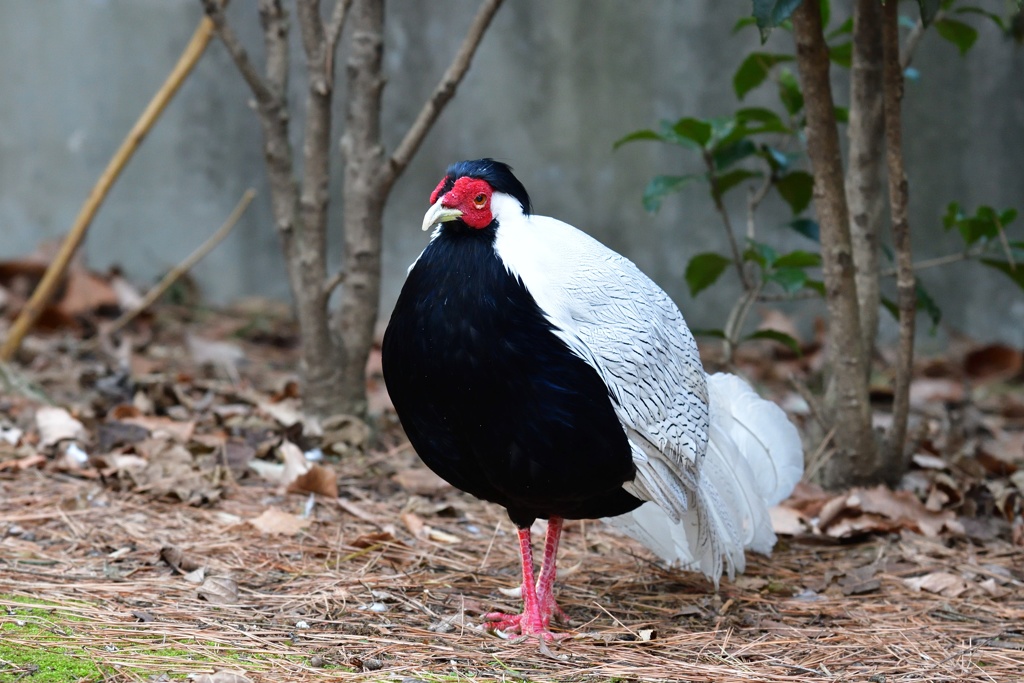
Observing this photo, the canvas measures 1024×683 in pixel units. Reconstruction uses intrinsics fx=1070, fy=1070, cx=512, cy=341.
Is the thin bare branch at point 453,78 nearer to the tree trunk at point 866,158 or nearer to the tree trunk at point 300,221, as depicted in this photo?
the tree trunk at point 300,221

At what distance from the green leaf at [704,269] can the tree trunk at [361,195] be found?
1156 mm

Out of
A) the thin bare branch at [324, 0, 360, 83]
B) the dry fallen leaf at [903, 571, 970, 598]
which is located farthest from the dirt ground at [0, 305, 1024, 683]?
the thin bare branch at [324, 0, 360, 83]

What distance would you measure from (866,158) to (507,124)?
9.03ft

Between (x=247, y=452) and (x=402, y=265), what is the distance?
8.07 feet

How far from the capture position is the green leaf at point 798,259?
3.63 meters

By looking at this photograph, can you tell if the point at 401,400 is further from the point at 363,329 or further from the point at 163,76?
the point at 163,76

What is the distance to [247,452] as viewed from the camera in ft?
12.4

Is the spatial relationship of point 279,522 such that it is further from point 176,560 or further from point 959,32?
point 959,32

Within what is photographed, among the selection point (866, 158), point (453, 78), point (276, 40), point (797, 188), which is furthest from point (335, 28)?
point (866, 158)

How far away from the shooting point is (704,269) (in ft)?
13.0

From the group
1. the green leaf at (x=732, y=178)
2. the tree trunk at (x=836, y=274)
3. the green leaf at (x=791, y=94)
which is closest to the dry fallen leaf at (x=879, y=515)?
the tree trunk at (x=836, y=274)

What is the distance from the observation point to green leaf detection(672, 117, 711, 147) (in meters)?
3.62

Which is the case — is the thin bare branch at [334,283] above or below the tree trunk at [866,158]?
below

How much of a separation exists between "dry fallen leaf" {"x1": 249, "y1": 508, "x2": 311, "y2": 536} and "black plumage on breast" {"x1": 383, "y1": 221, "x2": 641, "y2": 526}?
0.84 metres
